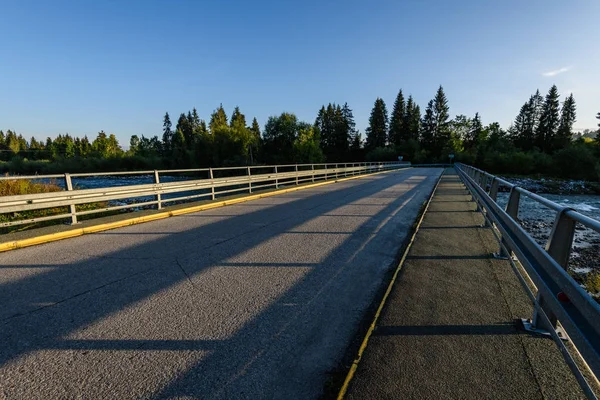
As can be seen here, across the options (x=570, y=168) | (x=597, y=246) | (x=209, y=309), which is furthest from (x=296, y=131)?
(x=209, y=309)

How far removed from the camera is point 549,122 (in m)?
81.6

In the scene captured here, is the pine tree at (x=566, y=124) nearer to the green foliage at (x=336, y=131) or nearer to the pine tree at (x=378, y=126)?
the pine tree at (x=378, y=126)

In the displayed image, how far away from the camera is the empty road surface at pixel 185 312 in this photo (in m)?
2.35

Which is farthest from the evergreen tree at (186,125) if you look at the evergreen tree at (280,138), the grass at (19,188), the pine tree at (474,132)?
the grass at (19,188)

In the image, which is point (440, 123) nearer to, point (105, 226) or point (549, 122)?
point (549, 122)

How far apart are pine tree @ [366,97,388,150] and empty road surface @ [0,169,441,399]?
96.4 meters

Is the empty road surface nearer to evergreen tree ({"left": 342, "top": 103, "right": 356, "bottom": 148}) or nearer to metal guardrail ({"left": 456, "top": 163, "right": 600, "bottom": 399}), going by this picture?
metal guardrail ({"left": 456, "top": 163, "right": 600, "bottom": 399})

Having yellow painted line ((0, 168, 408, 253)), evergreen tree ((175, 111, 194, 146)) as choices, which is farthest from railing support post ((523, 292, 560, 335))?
evergreen tree ((175, 111, 194, 146))

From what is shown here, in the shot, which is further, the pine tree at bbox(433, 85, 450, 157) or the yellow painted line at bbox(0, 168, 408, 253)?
the pine tree at bbox(433, 85, 450, 157)

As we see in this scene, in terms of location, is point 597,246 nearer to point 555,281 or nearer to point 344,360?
point 555,281

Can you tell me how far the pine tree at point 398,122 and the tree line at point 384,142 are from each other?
31cm

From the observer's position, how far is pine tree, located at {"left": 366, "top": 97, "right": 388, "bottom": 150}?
97062 millimetres

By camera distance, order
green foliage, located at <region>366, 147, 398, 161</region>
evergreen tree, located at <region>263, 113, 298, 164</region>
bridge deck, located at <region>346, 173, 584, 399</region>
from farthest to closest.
Result: 1. green foliage, located at <region>366, 147, 398, 161</region>
2. evergreen tree, located at <region>263, 113, 298, 164</region>
3. bridge deck, located at <region>346, 173, 584, 399</region>

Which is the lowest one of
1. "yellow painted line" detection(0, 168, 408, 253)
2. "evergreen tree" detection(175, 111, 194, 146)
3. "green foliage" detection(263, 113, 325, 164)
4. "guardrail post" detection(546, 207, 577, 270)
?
"yellow painted line" detection(0, 168, 408, 253)
